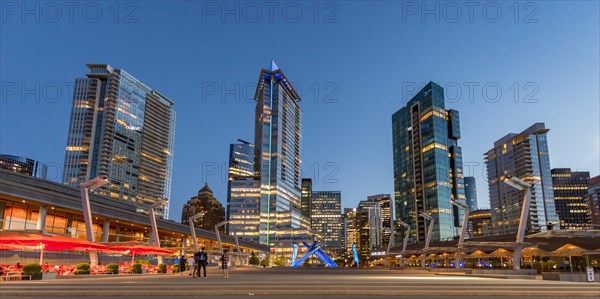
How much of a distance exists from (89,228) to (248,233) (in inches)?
6311

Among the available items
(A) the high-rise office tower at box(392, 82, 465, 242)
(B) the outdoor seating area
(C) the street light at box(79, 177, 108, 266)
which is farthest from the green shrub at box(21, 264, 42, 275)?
(A) the high-rise office tower at box(392, 82, 465, 242)

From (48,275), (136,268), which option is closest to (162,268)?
(136,268)

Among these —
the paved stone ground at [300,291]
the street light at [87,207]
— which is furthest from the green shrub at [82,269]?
the paved stone ground at [300,291]

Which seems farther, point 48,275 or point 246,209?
point 246,209

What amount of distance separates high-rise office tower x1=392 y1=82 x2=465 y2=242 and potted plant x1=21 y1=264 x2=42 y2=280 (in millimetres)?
147935

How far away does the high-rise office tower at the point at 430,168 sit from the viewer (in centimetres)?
16150

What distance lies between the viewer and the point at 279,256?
184750 millimetres

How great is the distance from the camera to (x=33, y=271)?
24.8 metres

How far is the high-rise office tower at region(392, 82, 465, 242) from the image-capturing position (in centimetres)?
16150

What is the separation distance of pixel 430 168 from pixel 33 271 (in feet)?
520

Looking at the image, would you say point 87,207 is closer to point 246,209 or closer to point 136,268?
point 136,268

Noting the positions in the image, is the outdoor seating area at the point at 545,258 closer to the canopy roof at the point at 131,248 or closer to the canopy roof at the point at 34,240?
the canopy roof at the point at 131,248

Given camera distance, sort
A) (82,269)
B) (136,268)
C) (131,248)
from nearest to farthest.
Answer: (82,269) < (136,268) < (131,248)


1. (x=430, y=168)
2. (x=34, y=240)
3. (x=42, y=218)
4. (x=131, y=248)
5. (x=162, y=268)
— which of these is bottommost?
(x=162, y=268)
